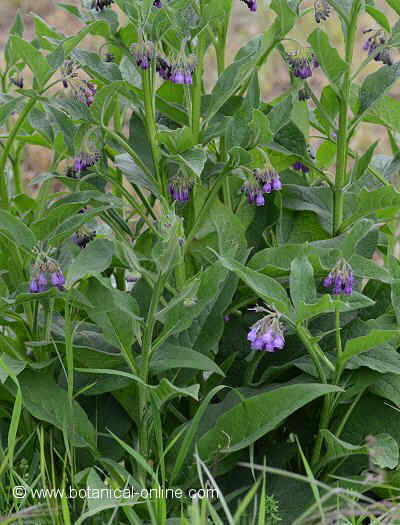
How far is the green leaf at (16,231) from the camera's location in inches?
71.2

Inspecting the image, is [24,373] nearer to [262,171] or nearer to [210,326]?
[210,326]

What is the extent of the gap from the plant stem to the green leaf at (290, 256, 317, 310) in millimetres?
374

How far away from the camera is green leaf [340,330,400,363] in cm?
171

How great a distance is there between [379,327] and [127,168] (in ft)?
2.38

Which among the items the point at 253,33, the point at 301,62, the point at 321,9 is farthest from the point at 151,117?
the point at 253,33

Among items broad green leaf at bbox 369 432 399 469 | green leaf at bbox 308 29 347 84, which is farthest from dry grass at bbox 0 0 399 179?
broad green leaf at bbox 369 432 399 469

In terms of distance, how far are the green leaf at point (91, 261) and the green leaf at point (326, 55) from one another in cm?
65

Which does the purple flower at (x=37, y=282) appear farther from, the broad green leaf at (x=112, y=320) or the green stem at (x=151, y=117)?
the green stem at (x=151, y=117)

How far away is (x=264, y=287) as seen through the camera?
1700mm

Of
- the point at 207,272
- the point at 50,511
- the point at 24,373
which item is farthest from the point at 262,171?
the point at 50,511

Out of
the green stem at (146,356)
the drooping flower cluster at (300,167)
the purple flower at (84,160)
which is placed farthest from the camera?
the drooping flower cluster at (300,167)

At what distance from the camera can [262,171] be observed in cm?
188

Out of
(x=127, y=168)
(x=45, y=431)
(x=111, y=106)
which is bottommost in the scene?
(x=45, y=431)

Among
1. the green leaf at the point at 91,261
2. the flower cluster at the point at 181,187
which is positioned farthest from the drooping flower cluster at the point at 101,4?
the green leaf at the point at 91,261
